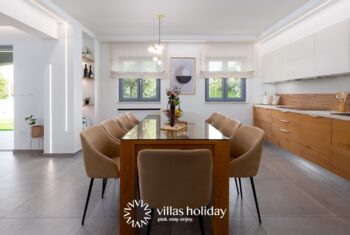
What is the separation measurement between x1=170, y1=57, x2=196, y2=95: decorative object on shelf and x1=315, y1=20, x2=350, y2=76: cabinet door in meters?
3.29

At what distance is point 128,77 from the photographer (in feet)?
23.7

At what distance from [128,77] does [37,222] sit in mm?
5010

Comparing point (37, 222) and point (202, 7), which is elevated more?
point (202, 7)

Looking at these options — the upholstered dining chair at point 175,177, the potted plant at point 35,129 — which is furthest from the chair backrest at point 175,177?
the potted plant at point 35,129

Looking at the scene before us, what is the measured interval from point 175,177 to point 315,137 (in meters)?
3.01

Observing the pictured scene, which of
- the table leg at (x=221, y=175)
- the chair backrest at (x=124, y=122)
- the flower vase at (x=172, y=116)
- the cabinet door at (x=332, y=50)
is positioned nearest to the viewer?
the table leg at (x=221, y=175)

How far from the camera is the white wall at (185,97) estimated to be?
726 centimetres

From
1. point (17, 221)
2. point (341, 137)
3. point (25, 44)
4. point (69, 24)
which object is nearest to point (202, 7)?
point (69, 24)

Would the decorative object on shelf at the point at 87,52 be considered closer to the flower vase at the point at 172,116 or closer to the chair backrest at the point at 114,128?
the chair backrest at the point at 114,128

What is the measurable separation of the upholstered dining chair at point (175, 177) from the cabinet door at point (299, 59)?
3.61 meters

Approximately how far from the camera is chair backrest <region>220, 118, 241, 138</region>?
3.27 metres

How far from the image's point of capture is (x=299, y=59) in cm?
514

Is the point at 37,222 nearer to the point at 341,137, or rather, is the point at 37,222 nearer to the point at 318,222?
the point at 318,222

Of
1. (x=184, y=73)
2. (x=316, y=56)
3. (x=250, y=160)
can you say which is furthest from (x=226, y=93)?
(x=250, y=160)
